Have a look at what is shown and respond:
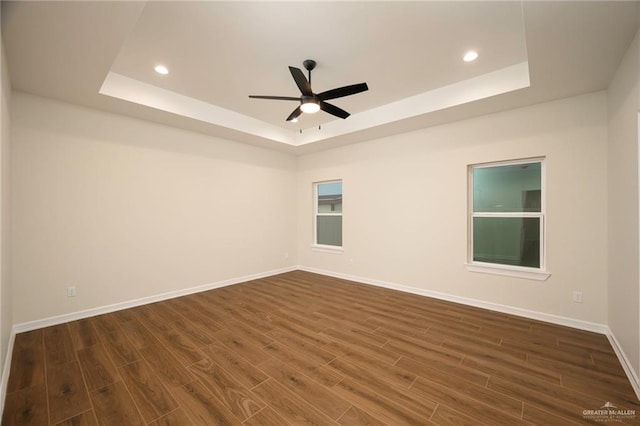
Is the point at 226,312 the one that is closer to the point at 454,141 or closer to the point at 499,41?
the point at 454,141

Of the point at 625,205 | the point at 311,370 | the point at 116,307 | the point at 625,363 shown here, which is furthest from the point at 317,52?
the point at 116,307

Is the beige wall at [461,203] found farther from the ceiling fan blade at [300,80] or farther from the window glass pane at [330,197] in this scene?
the ceiling fan blade at [300,80]

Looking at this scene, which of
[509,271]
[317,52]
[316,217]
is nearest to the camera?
[317,52]

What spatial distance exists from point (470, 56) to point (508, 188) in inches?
73.0

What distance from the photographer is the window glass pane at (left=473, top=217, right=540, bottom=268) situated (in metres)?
3.35

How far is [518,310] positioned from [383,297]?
1724mm

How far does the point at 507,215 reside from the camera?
11.6 ft

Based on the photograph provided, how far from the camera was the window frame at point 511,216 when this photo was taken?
3.22 m

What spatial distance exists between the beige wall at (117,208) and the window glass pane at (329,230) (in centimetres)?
147

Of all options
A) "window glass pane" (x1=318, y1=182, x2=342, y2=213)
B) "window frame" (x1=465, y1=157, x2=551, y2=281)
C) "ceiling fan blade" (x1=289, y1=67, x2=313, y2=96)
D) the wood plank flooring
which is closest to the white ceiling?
"ceiling fan blade" (x1=289, y1=67, x2=313, y2=96)

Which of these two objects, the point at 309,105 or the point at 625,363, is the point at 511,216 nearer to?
the point at 625,363

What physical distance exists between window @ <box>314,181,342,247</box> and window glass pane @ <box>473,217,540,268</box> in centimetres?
259

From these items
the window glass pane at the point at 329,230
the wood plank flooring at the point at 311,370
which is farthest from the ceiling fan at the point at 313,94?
the window glass pane at the point at 329,230

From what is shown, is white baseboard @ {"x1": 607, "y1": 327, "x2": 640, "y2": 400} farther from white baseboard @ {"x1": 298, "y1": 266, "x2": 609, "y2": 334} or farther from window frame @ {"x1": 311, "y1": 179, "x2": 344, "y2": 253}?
window frame @ {"x1": 311, "y1": 179, "x2": 344, "y2": 253}
